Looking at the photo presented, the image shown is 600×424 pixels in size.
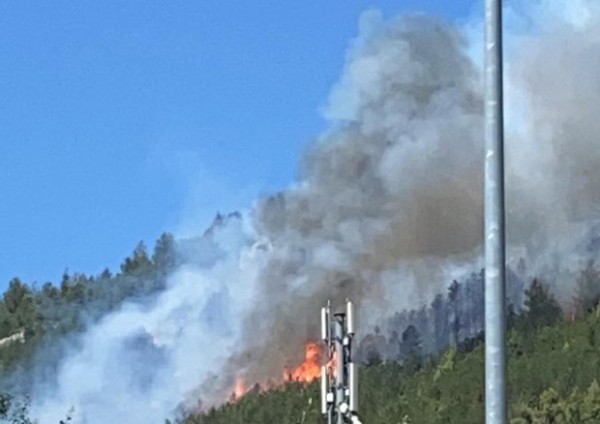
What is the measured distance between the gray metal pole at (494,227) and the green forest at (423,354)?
2560 inches

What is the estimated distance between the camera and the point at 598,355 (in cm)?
9556

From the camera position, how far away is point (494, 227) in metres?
9.43

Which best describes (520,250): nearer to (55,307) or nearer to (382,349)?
(382,349)

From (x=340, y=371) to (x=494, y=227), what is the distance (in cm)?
1028

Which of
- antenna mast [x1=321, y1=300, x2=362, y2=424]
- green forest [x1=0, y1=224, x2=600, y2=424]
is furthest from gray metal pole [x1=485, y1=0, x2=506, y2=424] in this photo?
green forest [x1=0, y1=224, x2=600, y2=424]

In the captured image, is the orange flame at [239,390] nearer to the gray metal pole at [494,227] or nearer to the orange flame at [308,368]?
the orange flame at [308,368]

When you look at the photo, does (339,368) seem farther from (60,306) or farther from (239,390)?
(60,306)

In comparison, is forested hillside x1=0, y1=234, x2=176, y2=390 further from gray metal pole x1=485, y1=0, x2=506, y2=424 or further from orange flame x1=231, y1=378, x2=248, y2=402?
gray metal pole x1=485, y1=0, x2=506, y2=424

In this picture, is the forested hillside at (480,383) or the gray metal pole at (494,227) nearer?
the gray metal pole at (494,227)

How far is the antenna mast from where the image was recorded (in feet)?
59.8

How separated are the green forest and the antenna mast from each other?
5372 centimetres

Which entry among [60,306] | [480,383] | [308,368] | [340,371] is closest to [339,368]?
[340,371]

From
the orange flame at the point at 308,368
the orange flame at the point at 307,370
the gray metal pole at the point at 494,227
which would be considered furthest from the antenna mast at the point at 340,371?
the orange flame at the point at 308,368

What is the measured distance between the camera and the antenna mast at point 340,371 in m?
18.2
